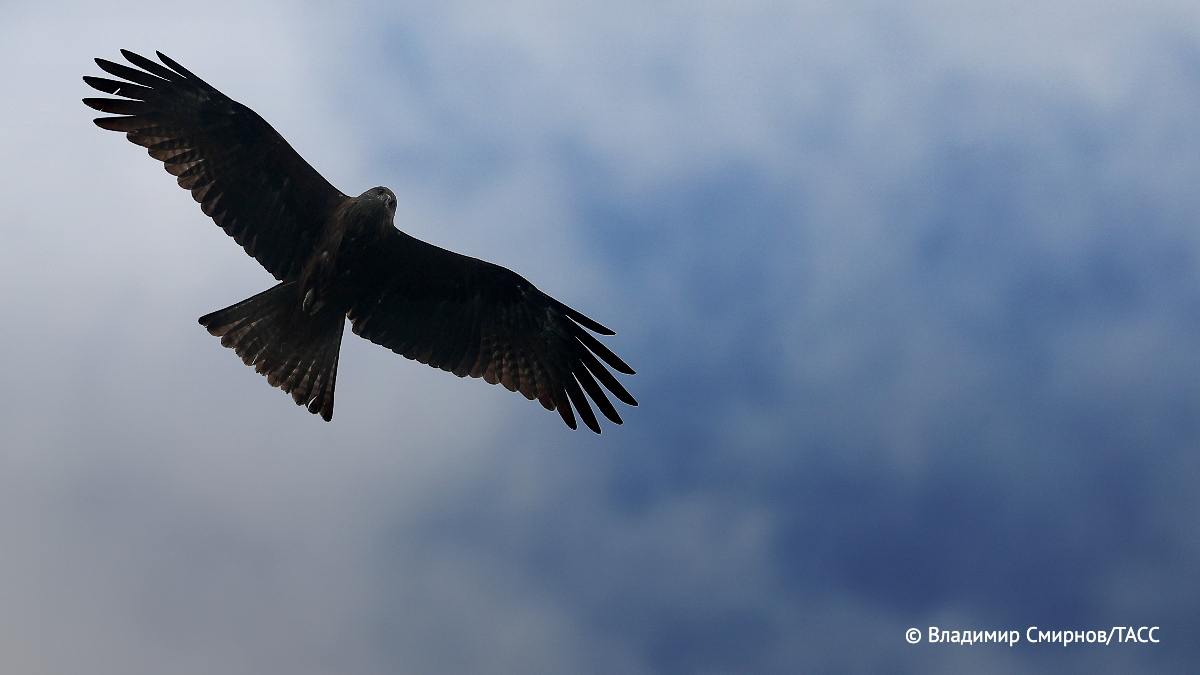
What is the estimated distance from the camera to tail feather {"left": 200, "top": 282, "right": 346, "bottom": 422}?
1343 centimetres

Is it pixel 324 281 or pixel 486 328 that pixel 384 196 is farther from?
pixel 486 328

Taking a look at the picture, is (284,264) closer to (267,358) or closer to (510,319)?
(267,358)

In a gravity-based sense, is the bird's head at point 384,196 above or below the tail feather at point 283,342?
above

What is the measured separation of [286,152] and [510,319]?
7.57 feet

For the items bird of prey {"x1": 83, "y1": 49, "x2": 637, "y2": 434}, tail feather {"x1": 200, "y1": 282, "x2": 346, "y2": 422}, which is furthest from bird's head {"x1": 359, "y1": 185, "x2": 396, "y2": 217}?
tail feather {"x1": 200, "y1": 282, "x2": 346, "y2": 422}

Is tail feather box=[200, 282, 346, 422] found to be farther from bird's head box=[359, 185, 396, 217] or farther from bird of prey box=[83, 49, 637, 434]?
bird's head box=[359, 185, 396, 217]

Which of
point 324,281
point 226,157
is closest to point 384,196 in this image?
point 324,281

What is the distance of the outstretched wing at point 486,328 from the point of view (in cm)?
1369

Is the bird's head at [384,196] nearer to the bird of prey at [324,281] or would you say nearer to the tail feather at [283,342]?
the bird of prey at [324,281]

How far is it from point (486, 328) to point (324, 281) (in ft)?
4.83

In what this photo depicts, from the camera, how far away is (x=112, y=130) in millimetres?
13133

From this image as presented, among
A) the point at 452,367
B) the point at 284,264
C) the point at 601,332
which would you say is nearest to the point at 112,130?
the point at 284,264

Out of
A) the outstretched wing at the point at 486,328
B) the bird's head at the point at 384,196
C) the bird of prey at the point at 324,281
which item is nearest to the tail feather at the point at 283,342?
the bird of prey at the point at 324,281

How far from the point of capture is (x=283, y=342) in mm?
13453
